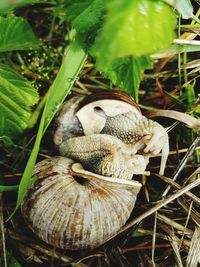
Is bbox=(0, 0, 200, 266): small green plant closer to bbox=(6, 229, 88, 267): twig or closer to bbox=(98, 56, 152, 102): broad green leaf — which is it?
bbox=(98, 56, 152, 102): broad green leaf

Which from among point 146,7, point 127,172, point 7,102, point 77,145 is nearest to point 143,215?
point 127,172

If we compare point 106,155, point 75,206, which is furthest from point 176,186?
point 75,206

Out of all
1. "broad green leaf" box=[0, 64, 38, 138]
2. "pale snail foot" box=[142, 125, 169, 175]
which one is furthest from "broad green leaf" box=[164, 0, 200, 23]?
"broad green leaf" box=[0, 64, 38, 138]

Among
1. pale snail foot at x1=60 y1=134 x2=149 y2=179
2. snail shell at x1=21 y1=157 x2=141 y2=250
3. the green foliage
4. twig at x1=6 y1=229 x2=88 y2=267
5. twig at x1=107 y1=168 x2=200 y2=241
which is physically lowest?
twig at x1=6 y1=229 x2=88 y2=267

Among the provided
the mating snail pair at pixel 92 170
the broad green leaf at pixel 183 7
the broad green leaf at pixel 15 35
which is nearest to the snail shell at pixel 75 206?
the mating snail pair at pixel 92 170

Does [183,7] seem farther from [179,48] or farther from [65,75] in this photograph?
[65,75]
